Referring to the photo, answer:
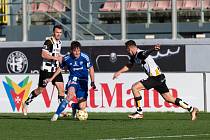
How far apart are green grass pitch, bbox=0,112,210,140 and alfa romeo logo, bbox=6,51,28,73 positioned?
23.8 feet

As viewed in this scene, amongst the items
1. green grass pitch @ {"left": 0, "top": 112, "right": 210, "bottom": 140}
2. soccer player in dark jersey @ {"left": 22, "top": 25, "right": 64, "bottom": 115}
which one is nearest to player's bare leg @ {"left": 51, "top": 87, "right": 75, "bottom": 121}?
green grass pitch @ {"left": 0, "top": 112, "right": 210, "bottom": 140}

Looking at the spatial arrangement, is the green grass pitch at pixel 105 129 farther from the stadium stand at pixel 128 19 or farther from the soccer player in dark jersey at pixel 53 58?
the stadium stand at pixel 128 19

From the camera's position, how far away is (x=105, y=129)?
14688 millimetres

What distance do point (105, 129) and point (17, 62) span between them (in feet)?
34.2

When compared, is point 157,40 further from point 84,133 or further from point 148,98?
point 84,133

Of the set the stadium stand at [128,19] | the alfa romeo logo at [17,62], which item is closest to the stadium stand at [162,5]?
the stadium stand at [128,19]

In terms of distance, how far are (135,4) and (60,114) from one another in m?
9.61

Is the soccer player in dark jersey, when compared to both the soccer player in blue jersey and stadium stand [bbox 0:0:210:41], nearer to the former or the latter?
the soccer player in blue jersey

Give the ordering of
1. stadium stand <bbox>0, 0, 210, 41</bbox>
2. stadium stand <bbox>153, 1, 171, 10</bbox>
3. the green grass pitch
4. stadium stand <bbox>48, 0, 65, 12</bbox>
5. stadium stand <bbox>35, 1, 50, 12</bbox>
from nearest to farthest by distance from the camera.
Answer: the green grass pitch → stadium stand <bbox>0, 0, 210, 41</bbox> → stadium stand <bbox>153, 1, 171, 10</bbox> → stadium stand <bbox>48, 0, 65, 12</bbox> → stadium stand <bbox>35, 1, 50, 12</bbox>

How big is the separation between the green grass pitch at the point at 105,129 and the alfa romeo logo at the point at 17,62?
7254mm

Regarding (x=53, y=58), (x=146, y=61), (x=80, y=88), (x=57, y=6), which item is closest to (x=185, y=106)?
(x=146, y=61)

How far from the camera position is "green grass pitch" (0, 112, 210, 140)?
13.2m

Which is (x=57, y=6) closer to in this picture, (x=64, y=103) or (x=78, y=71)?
(x=78, y=71)

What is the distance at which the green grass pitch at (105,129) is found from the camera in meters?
13.2
